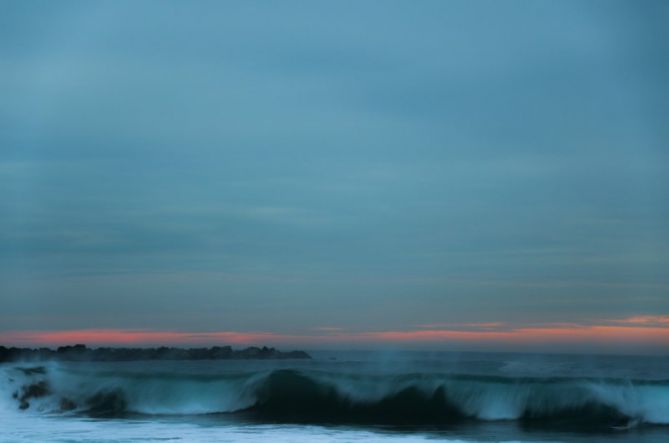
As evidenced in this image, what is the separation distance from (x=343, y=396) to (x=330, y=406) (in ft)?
1.67

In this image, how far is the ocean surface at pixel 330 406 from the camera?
49.3 feet

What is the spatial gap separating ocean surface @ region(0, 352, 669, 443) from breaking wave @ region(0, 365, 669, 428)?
0.03 meters

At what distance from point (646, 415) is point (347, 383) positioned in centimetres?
694

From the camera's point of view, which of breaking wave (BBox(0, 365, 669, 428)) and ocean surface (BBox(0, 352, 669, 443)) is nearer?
ocean surface (BBox(0, 352, 669, 443))

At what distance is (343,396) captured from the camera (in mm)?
20344

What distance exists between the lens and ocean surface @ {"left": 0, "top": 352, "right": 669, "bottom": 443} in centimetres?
1503

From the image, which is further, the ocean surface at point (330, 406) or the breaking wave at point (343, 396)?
the breaking wave at point (343, 396)

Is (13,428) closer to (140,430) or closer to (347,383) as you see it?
(140,430)

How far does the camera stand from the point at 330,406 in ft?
65.5

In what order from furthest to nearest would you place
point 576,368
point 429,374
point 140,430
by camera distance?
point 576,368
point 429,374
point 140,430

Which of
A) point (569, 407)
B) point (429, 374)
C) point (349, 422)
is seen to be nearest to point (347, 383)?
point (429, 374)

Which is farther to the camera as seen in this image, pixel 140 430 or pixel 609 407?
pixel 609 407

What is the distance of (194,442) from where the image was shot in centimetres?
1367

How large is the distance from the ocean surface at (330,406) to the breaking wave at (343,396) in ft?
0.09
